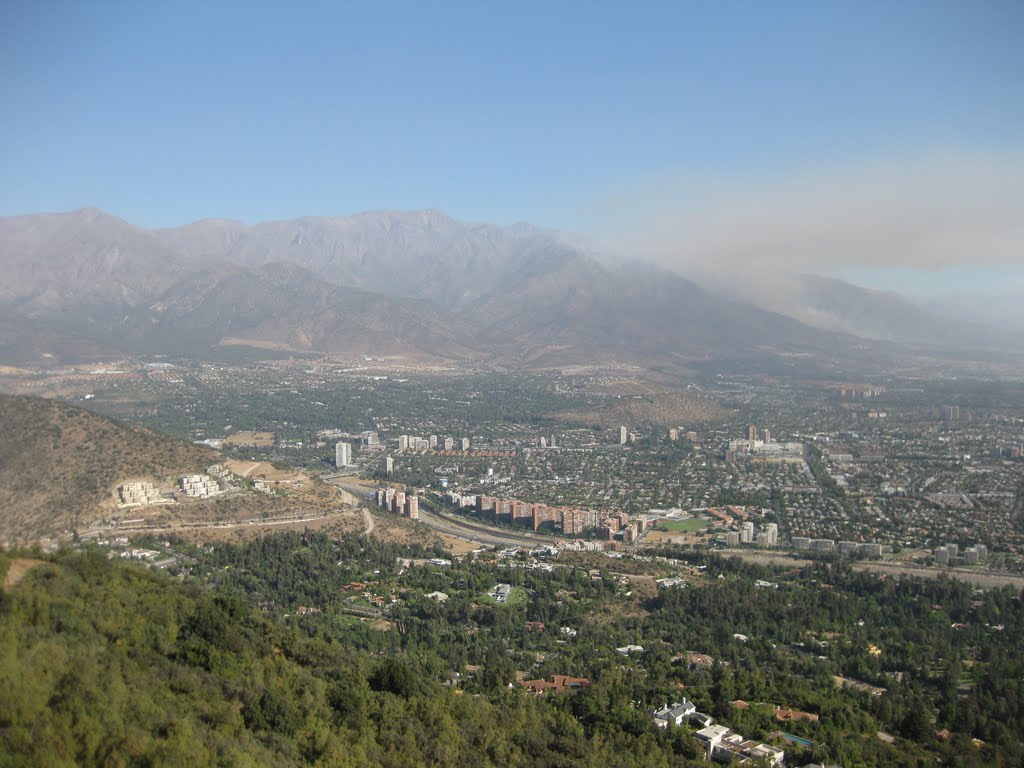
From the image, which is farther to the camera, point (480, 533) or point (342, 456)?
point (342, 456)

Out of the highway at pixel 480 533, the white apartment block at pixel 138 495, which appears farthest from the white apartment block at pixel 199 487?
the highway at pixel 480 533

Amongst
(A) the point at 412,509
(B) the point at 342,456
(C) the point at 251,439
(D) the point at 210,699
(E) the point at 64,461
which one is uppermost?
(E) the point at 64,461

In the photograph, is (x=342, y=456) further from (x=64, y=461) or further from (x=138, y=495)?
(x=138, y=495)

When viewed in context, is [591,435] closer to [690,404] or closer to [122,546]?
[690,404]

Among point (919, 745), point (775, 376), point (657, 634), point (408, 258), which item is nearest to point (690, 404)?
point (775, 376)

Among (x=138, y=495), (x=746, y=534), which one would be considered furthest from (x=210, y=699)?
(x=746, y=534)

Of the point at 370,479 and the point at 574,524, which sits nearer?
the point at 574,524
